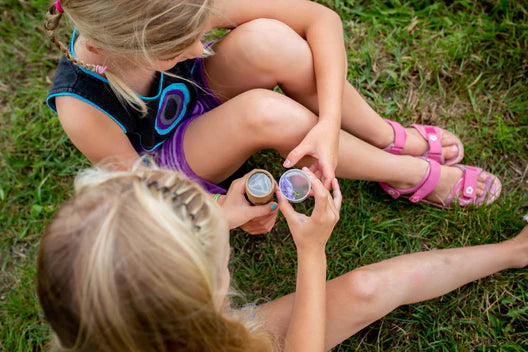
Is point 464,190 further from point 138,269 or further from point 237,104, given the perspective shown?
point 138,269

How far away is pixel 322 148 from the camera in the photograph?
1812 millimetres

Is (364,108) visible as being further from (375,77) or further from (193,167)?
(193,167)

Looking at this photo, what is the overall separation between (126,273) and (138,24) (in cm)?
79

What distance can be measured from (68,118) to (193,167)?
21.7 inches

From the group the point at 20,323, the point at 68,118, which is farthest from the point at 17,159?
the point at 68,118

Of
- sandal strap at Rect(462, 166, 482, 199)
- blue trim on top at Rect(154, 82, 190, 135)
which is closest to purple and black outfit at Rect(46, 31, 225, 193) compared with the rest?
blue trim on top at Rect(154, 82, 190, 135)

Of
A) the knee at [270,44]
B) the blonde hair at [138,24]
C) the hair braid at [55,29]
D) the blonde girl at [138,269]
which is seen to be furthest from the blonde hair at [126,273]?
the knee at [270,44]

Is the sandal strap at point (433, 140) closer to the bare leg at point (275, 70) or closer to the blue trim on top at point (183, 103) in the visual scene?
the bare leg at point (275, 70)

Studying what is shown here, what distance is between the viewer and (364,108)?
2.14 meters

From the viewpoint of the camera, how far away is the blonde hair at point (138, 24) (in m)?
1.34

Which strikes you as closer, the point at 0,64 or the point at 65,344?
the point at 65,344

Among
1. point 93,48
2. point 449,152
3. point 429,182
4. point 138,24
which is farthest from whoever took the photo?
point 449,152

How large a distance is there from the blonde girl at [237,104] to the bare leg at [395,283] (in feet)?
1.05

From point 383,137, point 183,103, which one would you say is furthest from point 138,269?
point 383,137
